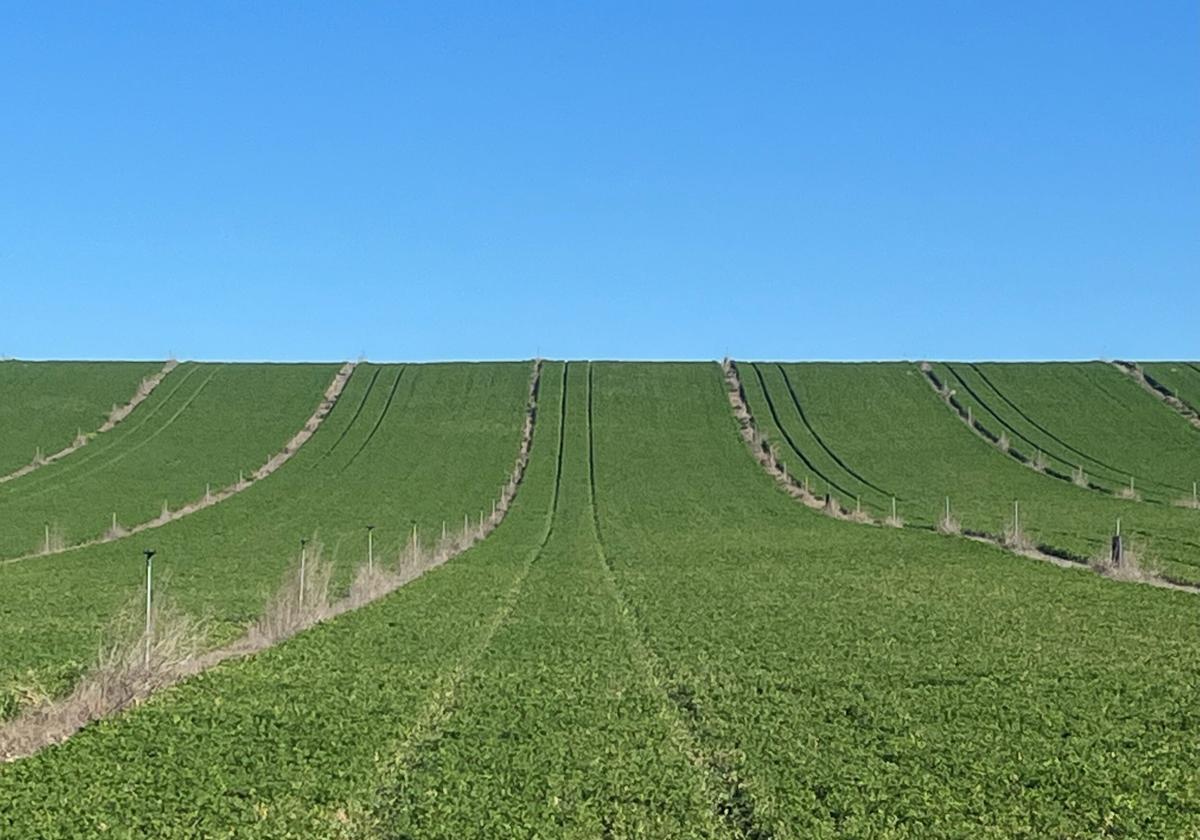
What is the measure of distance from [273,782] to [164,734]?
280 cm

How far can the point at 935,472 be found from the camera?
68938 mm

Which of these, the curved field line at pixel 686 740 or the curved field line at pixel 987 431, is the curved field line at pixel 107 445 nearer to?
the curved field line at pixel 686 740

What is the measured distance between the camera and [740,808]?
41.9 ft

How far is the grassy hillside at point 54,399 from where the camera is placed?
2960 inches

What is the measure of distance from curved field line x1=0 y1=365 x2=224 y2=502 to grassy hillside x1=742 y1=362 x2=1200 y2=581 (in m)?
36.5

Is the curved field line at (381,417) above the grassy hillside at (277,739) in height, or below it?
above

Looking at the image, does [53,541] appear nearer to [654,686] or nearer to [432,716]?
[654,686]

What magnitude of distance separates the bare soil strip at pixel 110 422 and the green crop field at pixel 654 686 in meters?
16.3

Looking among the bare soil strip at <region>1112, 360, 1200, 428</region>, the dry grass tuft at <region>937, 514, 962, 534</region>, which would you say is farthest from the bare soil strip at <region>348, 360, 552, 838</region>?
the bare soil strip at <region>1112, 360, 1200, 428</region>

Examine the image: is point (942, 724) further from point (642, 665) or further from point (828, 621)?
point (828, 621)

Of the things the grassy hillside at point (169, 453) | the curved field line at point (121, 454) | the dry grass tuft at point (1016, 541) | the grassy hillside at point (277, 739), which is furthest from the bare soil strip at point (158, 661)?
the curved field line at point (121, 454)

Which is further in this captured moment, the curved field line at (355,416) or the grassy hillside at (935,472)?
the curved field line at (355,416)

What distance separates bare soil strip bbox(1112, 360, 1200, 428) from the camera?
8029 centimetres

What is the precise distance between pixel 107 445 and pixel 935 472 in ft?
152
